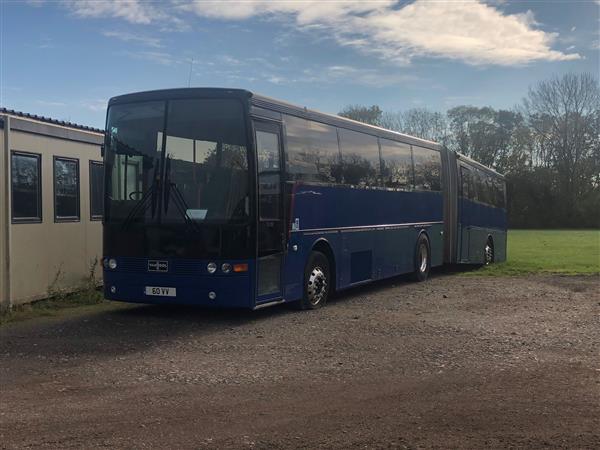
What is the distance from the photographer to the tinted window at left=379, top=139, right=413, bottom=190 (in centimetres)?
1430

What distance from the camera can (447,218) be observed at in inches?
719

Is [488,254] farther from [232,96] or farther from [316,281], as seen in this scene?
[232,96]

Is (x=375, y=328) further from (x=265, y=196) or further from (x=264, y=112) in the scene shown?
(x=264, y=112)

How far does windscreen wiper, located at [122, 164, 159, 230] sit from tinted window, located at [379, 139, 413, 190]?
5.93 metres

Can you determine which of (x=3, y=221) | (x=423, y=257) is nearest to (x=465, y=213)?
(x=423, y=257)

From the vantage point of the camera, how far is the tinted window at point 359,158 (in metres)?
12.6

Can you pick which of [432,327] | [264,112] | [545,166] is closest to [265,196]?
[264,112]

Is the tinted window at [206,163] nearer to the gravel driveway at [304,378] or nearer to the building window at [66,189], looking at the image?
the gravel driveway at [304,378]

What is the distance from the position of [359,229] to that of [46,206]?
607 centimetres

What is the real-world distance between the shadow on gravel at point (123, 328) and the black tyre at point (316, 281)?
247 mm

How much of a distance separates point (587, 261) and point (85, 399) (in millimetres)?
20675

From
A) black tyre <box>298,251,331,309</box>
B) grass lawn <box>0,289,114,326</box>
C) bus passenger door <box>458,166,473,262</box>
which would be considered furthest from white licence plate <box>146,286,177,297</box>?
bus passenger door <box>458,166,473,262</box>

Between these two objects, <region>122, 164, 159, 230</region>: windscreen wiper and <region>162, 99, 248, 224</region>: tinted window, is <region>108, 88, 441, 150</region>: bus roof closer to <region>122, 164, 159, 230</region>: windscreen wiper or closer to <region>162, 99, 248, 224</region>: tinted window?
<region>162, 99, 248, 224</region>: tinted window

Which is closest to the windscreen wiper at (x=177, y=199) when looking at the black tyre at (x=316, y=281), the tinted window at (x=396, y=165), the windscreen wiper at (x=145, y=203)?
the windscreen wiper at (x=145, y=203)
